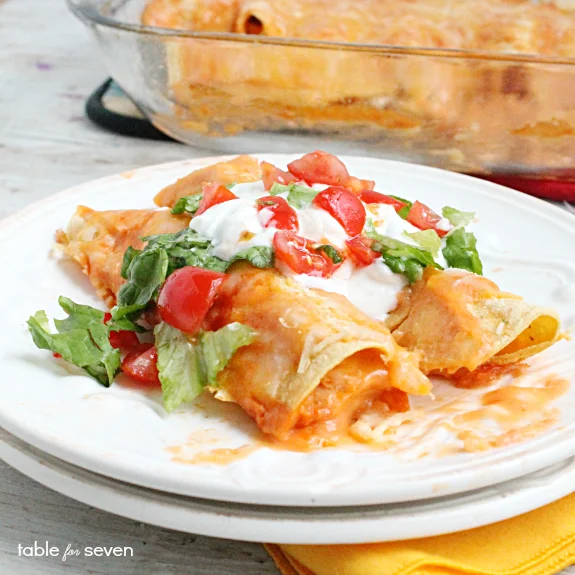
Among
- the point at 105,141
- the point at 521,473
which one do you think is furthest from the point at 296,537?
the point at 105,141

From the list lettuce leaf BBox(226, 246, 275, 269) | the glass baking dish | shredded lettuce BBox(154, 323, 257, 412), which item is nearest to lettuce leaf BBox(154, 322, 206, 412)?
shredded lettuce BBox(154, 323, 257, 412)

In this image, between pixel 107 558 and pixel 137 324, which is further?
pixel 137 324

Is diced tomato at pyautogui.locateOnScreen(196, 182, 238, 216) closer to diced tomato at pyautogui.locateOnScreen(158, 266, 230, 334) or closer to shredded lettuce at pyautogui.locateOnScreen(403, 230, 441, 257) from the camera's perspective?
diced tomato at pyautogui.locateOnScreen(158, 266, 230, 334)

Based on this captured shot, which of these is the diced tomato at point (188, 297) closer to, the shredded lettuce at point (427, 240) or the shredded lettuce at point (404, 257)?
the shredded lettuce at point (404, 257)

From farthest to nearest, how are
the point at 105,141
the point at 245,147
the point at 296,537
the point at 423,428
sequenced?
the point at 105,141 < the point at 245,147 < the point at 423,428 < the point at 296,537

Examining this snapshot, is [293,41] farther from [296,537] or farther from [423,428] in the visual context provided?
[296,537]

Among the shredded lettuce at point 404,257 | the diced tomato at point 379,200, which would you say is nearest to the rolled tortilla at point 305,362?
the shredded lettuce at point 404,257
